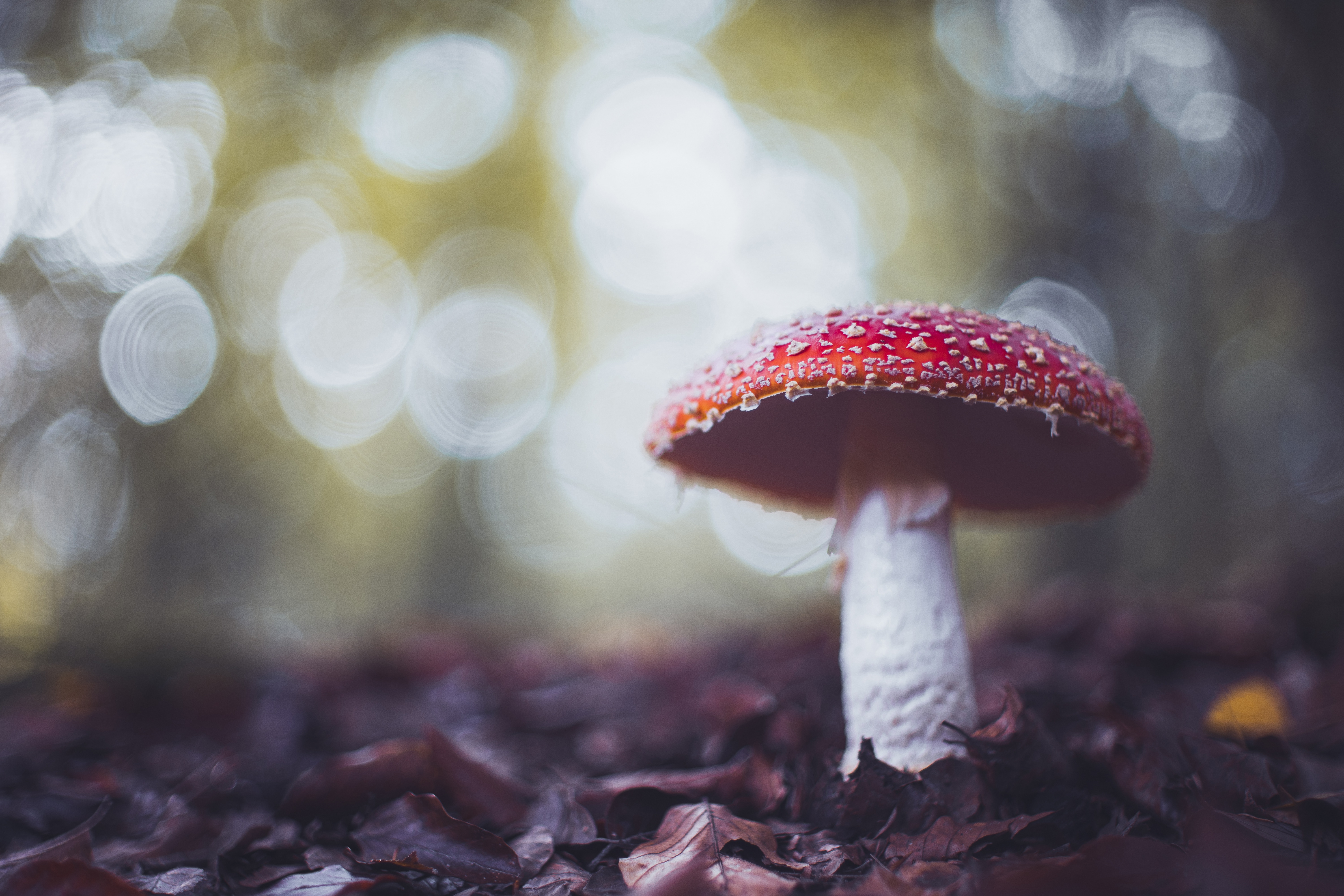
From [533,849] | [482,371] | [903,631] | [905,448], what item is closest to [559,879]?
[533,849]

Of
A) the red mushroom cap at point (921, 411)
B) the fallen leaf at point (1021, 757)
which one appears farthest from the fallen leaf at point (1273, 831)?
the red mushroom cap at point (921, 411)

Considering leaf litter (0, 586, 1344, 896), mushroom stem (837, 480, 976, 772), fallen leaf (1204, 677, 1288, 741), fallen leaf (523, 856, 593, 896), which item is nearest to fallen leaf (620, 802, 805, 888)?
leaf litter (0, 586, 1344, 896)

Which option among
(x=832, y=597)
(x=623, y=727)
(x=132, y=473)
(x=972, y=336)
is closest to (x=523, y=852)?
(x=623, y=727)

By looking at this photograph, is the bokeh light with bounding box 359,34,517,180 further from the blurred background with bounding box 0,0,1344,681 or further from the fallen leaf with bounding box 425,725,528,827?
the fallen leaf with bounding box 425,725,528,827

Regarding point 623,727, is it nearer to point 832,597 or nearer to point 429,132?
point 832,597

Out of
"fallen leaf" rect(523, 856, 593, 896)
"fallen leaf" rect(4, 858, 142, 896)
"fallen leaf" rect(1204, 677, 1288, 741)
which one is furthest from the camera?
"fallen leaf" rect(1204, 677, 1288, 741)

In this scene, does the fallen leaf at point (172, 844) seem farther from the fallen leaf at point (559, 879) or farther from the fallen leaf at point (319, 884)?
the fallen leaf at point (559, 879)

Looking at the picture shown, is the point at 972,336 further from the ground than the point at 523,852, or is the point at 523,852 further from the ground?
the point at 972,336

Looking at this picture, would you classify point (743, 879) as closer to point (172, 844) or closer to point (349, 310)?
point (172, 844)
